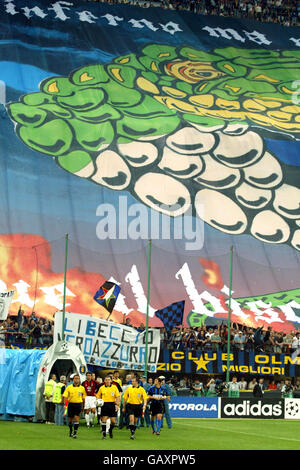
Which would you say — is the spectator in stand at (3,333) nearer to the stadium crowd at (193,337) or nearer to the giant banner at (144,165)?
the stadium crowd at (193,337)

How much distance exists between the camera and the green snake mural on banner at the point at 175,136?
58.5 metres

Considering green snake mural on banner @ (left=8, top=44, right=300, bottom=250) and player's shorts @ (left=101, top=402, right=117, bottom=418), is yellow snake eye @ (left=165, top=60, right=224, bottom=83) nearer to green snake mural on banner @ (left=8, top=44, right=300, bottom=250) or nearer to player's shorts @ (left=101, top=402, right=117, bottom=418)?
green snake mural on banner @ (left=8, top=44, right=300, bottom=250)

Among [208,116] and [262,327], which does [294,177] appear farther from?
[262,327]

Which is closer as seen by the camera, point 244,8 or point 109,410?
point 109,410

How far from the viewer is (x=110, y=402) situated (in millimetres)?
26547

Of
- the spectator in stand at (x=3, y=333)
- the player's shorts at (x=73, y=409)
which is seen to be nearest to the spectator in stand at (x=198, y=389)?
the spectator in stand at (x=3, y=333)

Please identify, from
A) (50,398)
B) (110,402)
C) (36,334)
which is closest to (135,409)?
(110,402)

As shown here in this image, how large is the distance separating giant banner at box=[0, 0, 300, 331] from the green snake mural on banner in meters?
0.10

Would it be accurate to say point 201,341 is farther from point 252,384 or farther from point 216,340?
point 252,384

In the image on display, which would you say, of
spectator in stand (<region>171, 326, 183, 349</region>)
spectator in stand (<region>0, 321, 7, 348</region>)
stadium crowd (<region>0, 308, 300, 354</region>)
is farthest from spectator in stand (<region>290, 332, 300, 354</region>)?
spectator in stand (<region>0, 321, 7, 348</region>)

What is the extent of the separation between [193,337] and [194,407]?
8530mm

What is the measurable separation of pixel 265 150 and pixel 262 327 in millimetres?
18040

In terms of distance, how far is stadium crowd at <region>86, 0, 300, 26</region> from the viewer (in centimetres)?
7288

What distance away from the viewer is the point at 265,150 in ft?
203
